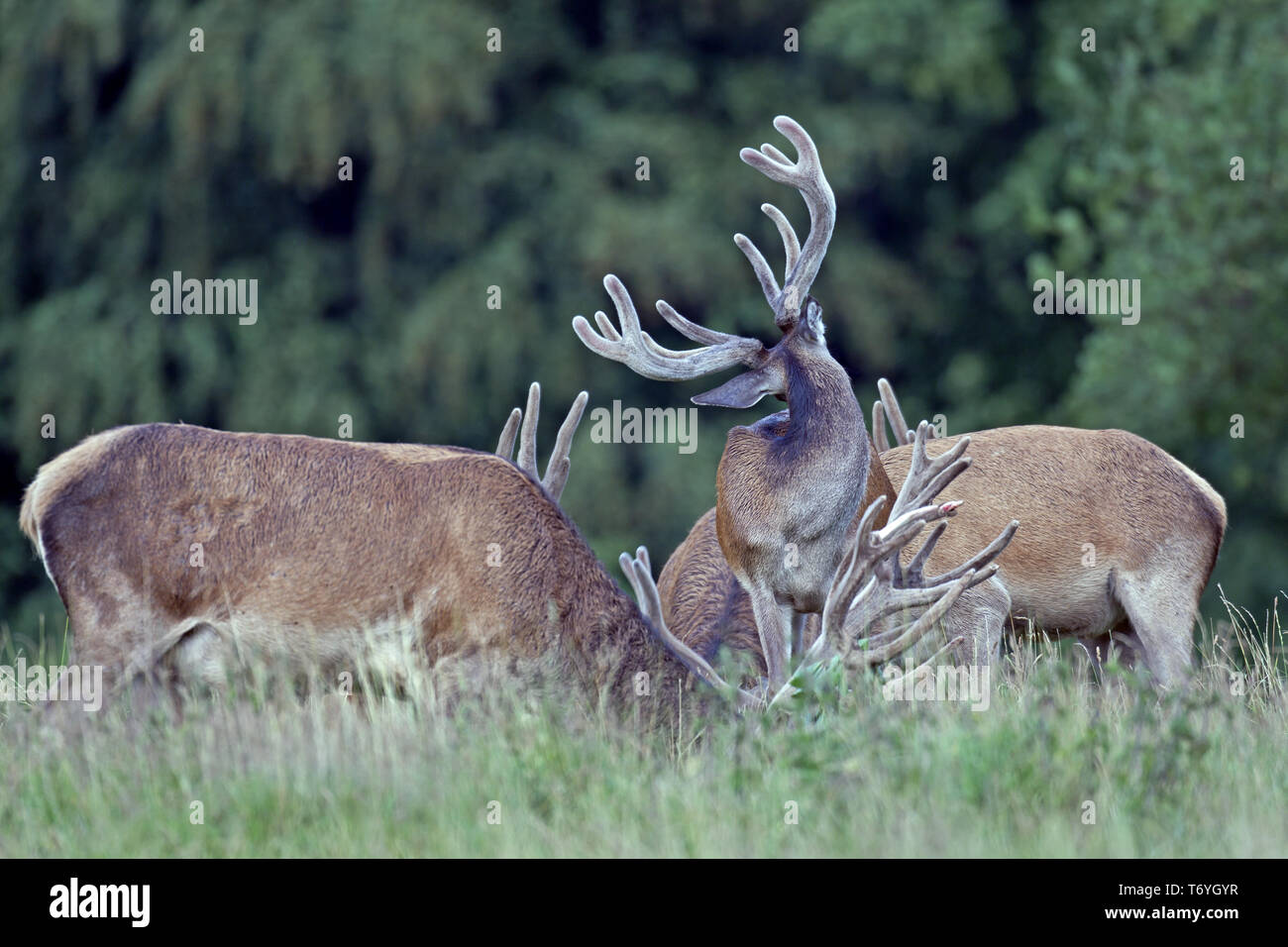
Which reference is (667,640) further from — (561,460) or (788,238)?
(788,238)

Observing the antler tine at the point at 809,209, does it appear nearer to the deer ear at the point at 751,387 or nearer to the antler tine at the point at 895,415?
the deer ear at the point at 751,387

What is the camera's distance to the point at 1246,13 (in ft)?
47.3

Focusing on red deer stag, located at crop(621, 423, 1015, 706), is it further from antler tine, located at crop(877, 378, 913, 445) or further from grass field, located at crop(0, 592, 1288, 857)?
antler tine, located at crop(877, 378, 913, 445)

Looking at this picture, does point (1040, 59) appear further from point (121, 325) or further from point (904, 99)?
point (121, 325)

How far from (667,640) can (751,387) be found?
0.83 m

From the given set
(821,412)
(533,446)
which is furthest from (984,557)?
(533,446)

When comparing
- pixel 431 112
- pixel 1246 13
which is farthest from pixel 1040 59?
pixel 431 112

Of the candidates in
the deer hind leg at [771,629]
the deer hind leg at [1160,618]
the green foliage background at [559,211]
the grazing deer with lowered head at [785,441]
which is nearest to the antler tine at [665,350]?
the grazing deer with lowered head at [785,441]

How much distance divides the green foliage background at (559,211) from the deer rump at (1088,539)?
268 inches

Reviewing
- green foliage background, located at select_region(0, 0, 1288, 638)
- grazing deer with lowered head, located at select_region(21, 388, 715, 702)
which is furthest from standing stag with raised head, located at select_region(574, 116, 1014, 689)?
green foliage background, located at select_region(0, 0, 1288, 638)

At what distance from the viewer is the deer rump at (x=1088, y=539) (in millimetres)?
→ 6824

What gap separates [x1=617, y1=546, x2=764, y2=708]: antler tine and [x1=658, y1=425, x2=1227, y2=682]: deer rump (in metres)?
0.59

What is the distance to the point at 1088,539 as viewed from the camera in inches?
271

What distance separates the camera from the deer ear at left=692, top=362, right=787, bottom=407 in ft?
18.3
